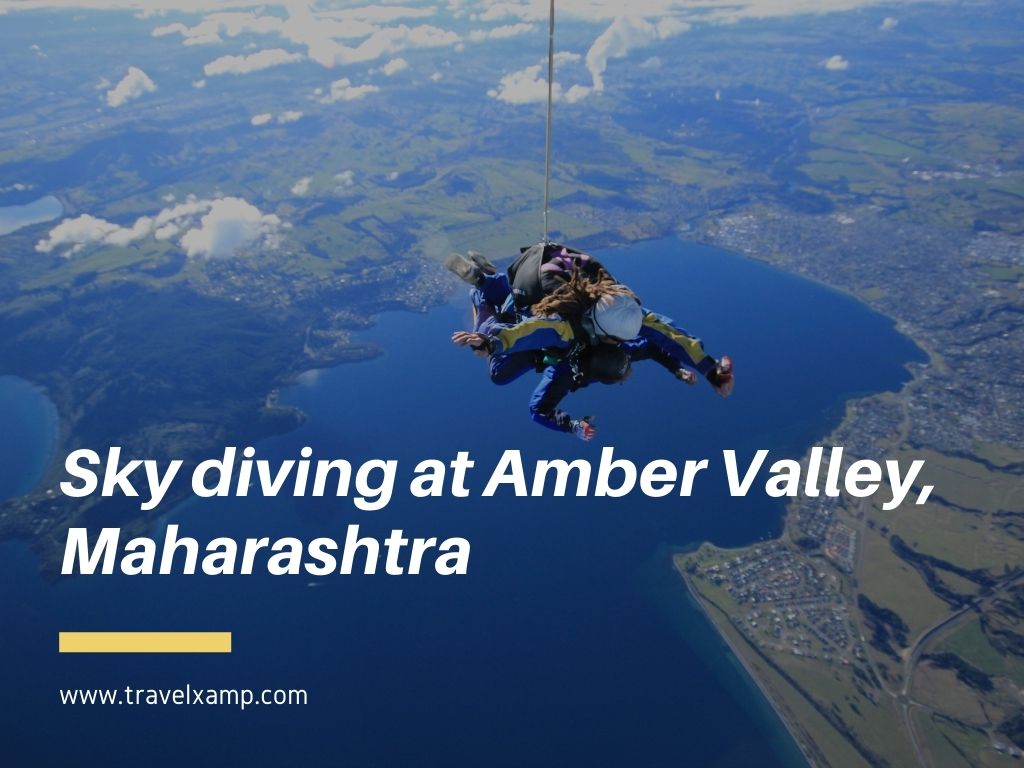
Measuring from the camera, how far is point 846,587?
3647cm

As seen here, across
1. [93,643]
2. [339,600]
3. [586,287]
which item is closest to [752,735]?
[339,600]

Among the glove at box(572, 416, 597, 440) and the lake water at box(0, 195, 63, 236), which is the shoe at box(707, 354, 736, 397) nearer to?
the glove at box(572, 416, 597, 440)

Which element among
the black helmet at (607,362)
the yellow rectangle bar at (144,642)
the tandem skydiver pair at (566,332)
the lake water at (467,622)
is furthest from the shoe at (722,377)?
the yellow rectangle bar at (144,642)

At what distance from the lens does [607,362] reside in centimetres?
565

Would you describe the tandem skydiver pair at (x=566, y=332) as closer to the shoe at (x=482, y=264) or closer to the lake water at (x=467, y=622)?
the shoe at (x=482, y=264)

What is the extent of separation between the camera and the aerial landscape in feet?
115

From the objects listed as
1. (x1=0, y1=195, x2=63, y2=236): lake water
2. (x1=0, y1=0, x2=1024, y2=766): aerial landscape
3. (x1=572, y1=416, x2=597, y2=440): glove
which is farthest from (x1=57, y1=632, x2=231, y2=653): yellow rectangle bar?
(x1=0, y1=195, x2=63, y2=236): lake water

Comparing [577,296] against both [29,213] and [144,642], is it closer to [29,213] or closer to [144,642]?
[144,642]

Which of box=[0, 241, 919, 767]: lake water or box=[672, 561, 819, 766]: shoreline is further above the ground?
box=[672, 561, 819, 766]: shoreline

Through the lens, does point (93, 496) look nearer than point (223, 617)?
No

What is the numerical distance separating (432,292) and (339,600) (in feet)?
147

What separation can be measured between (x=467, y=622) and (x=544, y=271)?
113 ft

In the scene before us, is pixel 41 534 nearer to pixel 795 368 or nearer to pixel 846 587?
pixel 846 587

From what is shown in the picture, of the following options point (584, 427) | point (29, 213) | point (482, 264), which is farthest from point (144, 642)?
point (29, 213)
